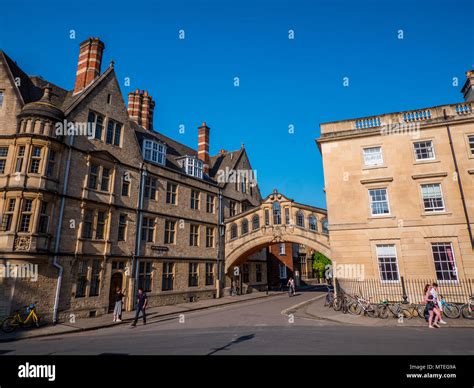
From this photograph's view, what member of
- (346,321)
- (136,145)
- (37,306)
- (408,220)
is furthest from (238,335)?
(136,145)

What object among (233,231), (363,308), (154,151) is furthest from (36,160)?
(363,308)

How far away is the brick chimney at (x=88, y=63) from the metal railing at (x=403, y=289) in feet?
78.1

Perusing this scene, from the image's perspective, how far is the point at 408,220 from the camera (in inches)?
738

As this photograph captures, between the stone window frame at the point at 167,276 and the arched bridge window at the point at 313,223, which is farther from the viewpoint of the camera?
the arched bridge window at the point at 313,223

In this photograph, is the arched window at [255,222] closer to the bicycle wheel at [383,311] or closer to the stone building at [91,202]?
the stone building at [91,202]

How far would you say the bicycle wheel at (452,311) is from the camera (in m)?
13.9

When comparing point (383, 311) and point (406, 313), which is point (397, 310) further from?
point (383, 311)

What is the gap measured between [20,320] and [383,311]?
1852 cm

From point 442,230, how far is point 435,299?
24.1 feet

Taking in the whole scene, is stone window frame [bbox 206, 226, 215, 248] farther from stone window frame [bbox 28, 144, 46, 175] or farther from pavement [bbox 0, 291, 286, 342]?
stone window frame [bbox 28, 144, 46, 175]

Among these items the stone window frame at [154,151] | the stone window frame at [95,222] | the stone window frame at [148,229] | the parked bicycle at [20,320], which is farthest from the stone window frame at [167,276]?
the parked bicycle at [20,320]

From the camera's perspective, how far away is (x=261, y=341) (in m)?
9.86

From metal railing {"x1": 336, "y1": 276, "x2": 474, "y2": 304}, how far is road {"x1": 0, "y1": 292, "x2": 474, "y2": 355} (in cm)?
606
